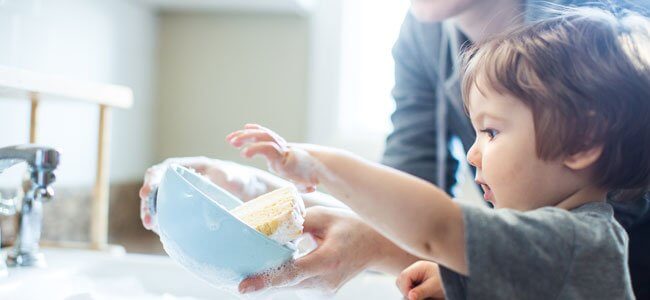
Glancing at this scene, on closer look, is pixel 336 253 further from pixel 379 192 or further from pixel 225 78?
pixel 225 78

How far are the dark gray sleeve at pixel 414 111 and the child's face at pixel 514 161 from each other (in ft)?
1.77

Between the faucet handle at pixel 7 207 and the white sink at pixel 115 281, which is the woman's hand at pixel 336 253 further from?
the faucet handle at pixel 7 207

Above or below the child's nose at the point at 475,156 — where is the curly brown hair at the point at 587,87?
above

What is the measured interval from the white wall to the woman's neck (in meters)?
0.66

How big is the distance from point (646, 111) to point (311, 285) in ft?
1.11

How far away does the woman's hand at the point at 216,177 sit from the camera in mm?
734

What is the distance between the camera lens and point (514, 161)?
56 cm

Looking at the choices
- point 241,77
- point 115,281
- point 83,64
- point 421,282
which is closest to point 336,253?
point 421,282

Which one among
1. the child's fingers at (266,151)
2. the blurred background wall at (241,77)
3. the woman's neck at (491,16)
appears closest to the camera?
the child's fingers at (266,151)

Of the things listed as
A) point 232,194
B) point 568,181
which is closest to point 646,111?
point 568,181

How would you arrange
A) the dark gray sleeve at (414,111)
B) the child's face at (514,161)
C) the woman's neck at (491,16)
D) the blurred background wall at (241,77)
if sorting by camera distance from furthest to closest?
the blurred background wall at (241,77), the dark gray sleeve at (414,111), the woman's neck at (491,16), the child's face at (514,161)

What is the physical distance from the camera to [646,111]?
0.56 metres

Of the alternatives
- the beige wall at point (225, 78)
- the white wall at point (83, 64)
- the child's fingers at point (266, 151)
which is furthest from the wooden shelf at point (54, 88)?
the beige wall at point (225, 78)

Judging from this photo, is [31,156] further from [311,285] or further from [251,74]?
[251,74]
